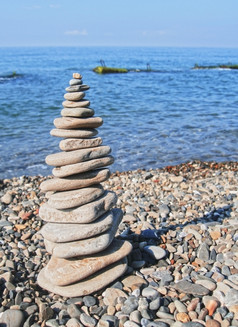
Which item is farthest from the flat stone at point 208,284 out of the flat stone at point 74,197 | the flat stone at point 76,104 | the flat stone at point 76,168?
the flat stone at point 76,104

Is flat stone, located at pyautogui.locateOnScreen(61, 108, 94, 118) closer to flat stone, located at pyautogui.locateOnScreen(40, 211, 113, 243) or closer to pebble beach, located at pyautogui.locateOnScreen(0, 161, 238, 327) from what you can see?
flat stone, located at pyautogui.locateOnScreen(40, 211, 113, 243)

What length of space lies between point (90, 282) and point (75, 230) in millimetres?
670

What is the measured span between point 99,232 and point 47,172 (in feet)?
23.1

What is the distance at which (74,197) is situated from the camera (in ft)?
15.5

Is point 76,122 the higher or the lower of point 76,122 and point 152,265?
the higher

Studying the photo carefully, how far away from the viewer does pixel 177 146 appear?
14.1 m

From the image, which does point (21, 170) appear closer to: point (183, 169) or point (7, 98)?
point (183, 169)

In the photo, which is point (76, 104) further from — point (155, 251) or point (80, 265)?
point (155, 251)

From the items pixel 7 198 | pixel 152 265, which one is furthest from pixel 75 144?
pixel 7 198

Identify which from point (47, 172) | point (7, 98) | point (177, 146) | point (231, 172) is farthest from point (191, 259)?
point (7, 98)

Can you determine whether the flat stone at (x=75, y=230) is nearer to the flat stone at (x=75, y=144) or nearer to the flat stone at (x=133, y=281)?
the flat stone at (x=133, y=281)

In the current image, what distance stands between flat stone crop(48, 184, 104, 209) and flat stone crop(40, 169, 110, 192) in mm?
74

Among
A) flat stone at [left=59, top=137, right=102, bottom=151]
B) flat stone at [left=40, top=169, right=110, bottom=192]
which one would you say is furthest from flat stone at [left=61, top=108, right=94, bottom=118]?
flat stone at [left=40, top=169, right=110, bottom=192]

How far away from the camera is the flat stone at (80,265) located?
4.62 metres
